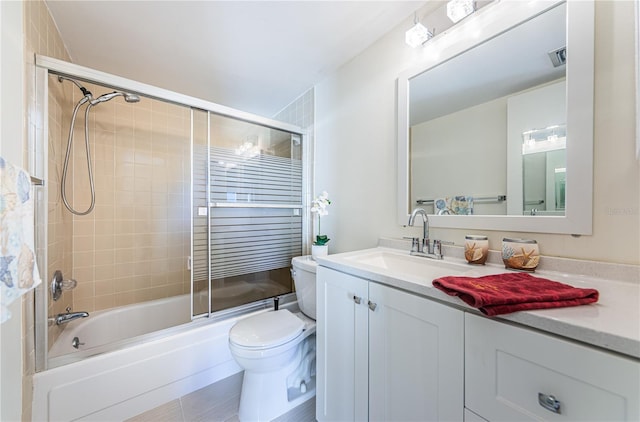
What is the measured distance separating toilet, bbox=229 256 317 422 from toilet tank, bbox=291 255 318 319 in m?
0.05

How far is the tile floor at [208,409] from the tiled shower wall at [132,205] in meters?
1.08

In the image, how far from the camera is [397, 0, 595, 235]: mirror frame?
0.83 meters

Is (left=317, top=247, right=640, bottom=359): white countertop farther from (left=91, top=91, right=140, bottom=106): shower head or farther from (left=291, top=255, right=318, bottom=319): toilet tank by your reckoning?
(left=91, top=91, right=140, bottom=106): shower head

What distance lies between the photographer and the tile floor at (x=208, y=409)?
53.1 inches

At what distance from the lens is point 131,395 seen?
1.35 m

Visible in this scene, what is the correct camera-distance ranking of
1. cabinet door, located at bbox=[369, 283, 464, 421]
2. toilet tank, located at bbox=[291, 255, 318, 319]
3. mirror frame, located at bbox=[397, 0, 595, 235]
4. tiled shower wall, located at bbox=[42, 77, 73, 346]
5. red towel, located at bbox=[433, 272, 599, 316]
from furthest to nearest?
1. toilet tank, located at bbox=[291, 255, 318, 319]
2. tiled shower wall, located at bbox=[42, 77, 73, 346]
3. mirror frame, located at bbox=[397, 0, 595, 235]
4. cabinet door, located at bbox=[369, 283, 464, 421]
5. red towel, located at bbox=[433, 272, 599, 316]

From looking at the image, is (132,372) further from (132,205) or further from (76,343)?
(132,205)

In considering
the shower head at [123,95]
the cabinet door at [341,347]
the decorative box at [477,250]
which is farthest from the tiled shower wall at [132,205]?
the decorative box at [477,250]

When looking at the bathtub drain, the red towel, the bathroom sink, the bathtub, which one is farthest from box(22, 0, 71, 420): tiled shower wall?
the red towel

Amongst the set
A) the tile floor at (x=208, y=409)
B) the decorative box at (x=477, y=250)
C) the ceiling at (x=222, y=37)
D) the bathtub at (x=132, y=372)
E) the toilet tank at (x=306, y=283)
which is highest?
the ceiling at (x=222, y=37)

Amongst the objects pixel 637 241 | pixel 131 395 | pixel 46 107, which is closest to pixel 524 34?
pixel 637 241

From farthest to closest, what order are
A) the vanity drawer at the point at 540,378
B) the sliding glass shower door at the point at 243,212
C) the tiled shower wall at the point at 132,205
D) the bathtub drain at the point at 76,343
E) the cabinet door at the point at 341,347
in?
the tiled shower wall at the point at 132,205
the sliding glass shower door at the point at 243,212
the bathtub drain at the point at 76,343
the cabinet door at the point at 341,347
the vanity drawer at the point at 540,378

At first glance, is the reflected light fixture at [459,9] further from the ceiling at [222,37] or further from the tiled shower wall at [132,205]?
the tiled shower wall at [132,205]

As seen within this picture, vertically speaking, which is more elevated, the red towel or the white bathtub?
the red towel
